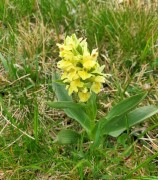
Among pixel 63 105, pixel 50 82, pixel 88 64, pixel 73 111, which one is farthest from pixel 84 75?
pixel 50 82

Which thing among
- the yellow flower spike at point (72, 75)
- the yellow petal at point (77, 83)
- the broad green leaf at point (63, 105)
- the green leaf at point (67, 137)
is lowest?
the green leaf at point (67, 137)

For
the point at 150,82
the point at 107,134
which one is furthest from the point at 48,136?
the point at 150,82

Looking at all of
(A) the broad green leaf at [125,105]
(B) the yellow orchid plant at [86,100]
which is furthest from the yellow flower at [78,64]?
(A) the broad green leaf at [125,105]

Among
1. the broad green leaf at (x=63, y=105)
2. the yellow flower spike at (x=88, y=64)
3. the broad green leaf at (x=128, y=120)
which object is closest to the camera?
the yellow flower spike at (x=88, y=64)

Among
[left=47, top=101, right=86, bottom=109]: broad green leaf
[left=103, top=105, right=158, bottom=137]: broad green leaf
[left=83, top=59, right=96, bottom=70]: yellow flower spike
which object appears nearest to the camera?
[left=83, top=59, right=96, bottom=70]: yellow flower spike

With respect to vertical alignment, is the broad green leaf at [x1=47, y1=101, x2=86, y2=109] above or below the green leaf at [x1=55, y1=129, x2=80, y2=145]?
above

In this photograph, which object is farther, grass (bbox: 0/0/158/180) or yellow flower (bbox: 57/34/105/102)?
grass (bbox: 0/0/158/180)

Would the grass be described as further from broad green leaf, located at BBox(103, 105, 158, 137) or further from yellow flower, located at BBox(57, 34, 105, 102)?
yellow flower, located at BBox(57, 34, 105, 102)

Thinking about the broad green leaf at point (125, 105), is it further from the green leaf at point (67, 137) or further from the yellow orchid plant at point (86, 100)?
→ the green leaf at point (67, 137)

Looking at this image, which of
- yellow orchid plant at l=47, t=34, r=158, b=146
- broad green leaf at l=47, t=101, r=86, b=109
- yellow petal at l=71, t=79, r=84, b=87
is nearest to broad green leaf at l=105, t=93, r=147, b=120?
yellow orchid plant at l=47, t=34, r=158, b=146
